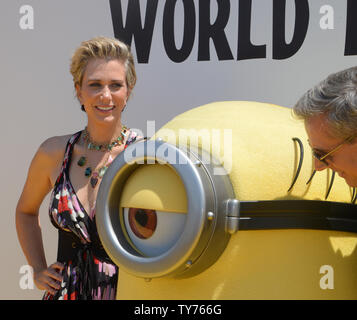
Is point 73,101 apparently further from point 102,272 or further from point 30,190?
point 102,272

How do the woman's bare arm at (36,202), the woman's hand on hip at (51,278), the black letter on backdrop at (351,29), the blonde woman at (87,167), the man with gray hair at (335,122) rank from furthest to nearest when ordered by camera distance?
the woman's bare arm at (36,202)
the woman's hand on hip at (51,278)
the blonde woman at (87,167)
the black letter on backdrop at (351,29)
the man with gray hair at (335,122)

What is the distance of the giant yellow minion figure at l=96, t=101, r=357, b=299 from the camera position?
43.2 inches

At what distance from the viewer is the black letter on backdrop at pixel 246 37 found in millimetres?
1673

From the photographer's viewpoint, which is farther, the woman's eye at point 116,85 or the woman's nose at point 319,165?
the woman's eye at point 116,85

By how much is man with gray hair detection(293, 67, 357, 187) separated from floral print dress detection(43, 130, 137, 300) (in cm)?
79

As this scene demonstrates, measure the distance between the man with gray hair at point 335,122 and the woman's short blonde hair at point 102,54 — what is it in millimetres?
794

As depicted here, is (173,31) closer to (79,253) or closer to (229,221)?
(79,253)

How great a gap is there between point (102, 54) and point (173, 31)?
251 millimetres

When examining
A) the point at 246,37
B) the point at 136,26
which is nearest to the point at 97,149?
the point at 136,26

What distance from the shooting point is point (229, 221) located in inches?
44.0

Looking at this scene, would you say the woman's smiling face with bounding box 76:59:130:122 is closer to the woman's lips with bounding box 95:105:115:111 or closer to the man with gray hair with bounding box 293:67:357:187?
the woman's lips with bounding box 95:105:115:111
